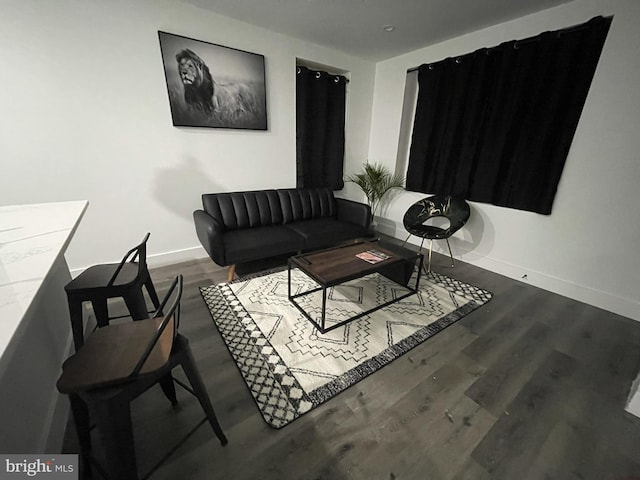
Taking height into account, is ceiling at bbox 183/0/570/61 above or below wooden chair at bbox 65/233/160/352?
above

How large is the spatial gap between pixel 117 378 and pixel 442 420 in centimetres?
144

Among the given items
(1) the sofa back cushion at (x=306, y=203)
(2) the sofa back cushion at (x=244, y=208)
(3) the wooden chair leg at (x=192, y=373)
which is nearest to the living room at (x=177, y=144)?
(2) the sofa back cushion at (x=244, y=208)

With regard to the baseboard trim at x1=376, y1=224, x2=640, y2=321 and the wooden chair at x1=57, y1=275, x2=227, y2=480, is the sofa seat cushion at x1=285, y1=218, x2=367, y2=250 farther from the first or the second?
the wooden chair at x1=57, y1=275, x2=227, y2=480

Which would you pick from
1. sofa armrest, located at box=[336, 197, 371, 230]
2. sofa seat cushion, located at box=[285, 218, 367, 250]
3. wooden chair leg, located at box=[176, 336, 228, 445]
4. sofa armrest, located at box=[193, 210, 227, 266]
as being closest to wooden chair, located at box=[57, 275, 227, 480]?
wooden chair leg, located at box=[176, 336, 228, 445]

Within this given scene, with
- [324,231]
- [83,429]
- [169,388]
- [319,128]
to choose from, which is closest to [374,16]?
[319,128]

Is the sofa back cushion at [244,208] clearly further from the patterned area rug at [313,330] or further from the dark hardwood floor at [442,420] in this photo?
the dark hardwood floor at [442,420]

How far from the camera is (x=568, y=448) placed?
1.18 m

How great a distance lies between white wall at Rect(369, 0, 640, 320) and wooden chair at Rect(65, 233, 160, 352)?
333cm

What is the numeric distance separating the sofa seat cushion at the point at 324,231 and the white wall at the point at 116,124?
93 cm

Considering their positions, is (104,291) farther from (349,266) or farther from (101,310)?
(349,266)

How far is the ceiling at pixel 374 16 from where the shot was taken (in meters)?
2.23

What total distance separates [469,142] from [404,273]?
1.79 metres

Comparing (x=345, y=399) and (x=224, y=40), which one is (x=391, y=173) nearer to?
(x=224, y=40)

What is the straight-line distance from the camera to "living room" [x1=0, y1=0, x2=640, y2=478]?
199 cm
